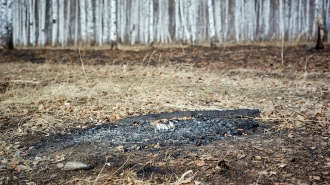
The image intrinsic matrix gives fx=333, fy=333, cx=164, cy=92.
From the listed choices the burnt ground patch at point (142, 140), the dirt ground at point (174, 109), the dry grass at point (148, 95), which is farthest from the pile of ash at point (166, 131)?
the dry grass at point (148, 95)

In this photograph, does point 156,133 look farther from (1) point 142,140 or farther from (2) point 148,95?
(2) point 148,95

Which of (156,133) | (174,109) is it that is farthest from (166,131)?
(174,109)

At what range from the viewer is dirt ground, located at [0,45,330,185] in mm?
2752

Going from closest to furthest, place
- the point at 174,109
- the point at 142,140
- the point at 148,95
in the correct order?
the point at 142,140, the point at 174,109, the point at 148,95

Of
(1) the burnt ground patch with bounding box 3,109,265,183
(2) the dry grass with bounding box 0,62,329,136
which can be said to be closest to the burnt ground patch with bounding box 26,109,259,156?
(1) the burnt ground patch with bounding box 3,109,265,183

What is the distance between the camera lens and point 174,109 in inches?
187

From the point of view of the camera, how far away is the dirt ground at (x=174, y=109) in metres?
2.75

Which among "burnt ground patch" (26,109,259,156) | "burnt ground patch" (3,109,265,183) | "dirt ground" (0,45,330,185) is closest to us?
"dirt ground" (0,45,330,185)

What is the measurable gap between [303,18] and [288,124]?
11068 mm

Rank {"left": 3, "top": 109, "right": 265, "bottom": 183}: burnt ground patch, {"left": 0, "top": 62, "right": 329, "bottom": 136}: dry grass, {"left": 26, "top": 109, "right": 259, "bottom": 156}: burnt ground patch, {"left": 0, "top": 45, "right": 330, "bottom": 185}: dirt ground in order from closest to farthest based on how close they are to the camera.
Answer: {"left": 0, "top": 45, "right": 330, "bottom": 185}: dirt ground < {"left": 3, "top": 109, "right": 265, "bottom": 183}: burnt ground patch < {"left": 26, "top": 109, "right": 259, "bottom": 156}: burnt ground patch < {"left": 0, "top": 62, "right": 329, "bottom": 136}: dry grass

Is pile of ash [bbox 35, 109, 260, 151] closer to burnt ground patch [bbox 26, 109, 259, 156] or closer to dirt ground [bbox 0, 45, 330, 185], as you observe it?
burnt ground patch [bbox 26, 109, 259, 156]

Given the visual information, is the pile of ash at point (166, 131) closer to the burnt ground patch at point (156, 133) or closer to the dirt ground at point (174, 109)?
the burnt ground patch at point (156, 133)

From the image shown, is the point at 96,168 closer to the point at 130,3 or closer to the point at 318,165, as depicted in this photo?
the point at 318,165

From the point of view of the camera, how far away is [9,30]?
488 inches
